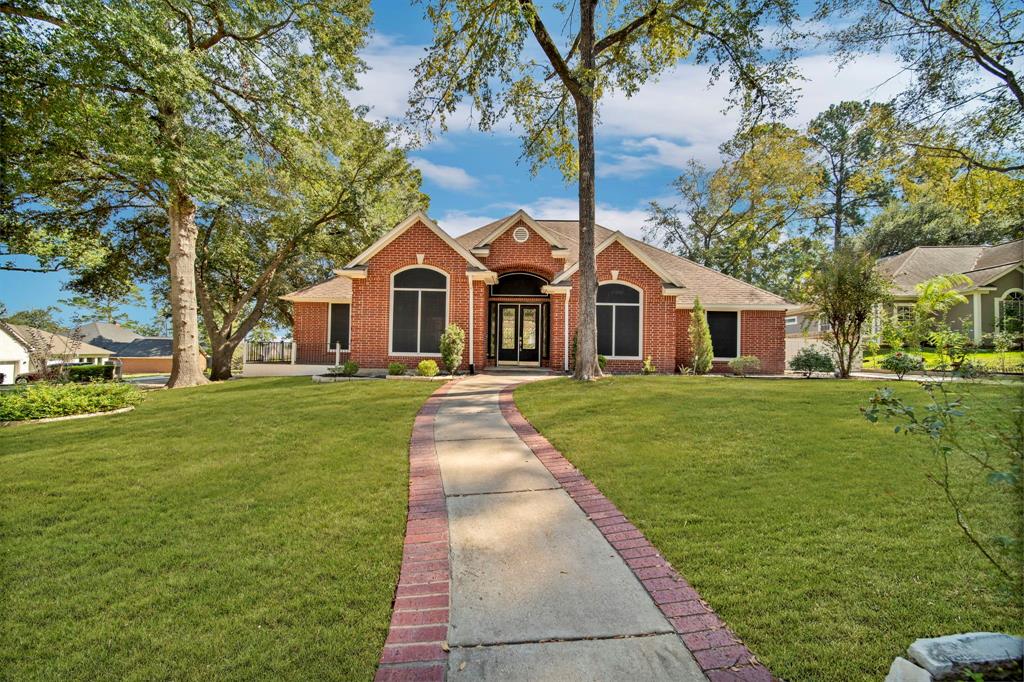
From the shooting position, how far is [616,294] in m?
16.6

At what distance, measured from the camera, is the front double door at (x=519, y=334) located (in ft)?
60.8

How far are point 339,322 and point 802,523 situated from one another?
65.2 feet

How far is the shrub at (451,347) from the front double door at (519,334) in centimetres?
379

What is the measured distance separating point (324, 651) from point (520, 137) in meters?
15.3

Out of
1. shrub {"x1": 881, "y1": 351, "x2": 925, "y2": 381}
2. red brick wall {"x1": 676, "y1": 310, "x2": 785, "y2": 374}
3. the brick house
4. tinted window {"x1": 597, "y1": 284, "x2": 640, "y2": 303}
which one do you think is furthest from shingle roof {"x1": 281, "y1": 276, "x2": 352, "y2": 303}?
shrub {"x1": 881, "y1": 351, "x2": 925, "y2": 381}

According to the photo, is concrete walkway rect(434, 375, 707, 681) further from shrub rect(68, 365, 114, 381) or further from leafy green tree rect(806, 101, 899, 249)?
shrub rect(68, 365, 114, 381)

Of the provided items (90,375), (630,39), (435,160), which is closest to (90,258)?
(90,375)

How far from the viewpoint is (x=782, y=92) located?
40.1ft

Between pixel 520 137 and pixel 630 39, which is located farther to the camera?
pixel 520 137

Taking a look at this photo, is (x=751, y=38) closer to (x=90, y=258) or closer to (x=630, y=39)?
(x=630, y=39)

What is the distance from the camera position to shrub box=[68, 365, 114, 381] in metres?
18.2

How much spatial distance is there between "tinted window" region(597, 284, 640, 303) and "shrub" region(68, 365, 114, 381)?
61.3 feet

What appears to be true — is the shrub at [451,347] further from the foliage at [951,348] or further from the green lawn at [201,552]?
the foliage at [951,348]

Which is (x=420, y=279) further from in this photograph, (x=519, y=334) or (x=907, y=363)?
(x=907, y=363)
